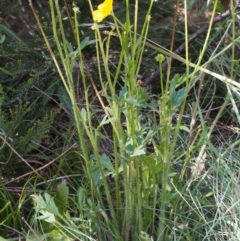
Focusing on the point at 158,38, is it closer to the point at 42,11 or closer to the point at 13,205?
the point at 42,11

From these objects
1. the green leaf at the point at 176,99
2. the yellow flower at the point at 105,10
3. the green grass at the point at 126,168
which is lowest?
the green grass at the point at 126,168

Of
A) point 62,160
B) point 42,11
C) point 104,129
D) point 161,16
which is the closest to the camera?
point 62,160

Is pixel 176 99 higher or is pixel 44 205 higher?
pixel 176 99

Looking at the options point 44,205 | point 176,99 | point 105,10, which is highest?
point 105,10

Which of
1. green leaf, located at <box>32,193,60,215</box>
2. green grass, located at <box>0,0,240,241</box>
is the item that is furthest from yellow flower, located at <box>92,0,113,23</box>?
green leaf, located at <box>32,193,60,215</box>

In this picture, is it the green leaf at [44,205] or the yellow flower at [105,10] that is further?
the green leaf at [44,205]

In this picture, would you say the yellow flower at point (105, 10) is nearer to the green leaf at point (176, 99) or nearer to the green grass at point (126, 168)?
the green grass at point (126, 168)

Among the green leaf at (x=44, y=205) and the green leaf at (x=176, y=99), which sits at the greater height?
the green leaf at (x=176, y=99)

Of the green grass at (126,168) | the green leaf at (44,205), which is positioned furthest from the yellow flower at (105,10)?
the green leaf at (44,205)

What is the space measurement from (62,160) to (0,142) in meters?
0.18

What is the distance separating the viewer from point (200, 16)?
2.02 m

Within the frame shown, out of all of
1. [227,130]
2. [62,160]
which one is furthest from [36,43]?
[227,130]

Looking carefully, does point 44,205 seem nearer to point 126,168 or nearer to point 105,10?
point 126,168

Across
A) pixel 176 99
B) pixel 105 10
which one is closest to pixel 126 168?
pixel 176 99
